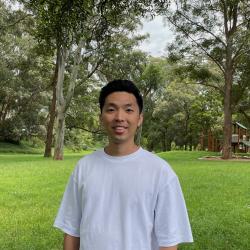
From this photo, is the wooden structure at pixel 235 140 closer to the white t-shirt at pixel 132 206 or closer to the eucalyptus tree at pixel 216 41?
the eucalyptus tree at pixel 216 41

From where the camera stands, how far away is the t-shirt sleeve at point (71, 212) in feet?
7.75

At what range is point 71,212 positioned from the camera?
239 centimetres

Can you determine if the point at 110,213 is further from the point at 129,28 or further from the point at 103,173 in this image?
the point at 129,28

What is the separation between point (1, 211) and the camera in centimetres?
835

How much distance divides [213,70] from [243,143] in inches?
848

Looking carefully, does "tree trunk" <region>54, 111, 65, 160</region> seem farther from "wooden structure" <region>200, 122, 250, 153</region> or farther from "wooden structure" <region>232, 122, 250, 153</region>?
"wooden structure" <region>232, 122, 250, 153</region>

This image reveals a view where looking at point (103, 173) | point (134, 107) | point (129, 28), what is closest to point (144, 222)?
point (103, 173)

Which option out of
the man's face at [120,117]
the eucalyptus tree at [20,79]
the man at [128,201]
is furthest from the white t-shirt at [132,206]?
the eucalyptus tree at [20,79]

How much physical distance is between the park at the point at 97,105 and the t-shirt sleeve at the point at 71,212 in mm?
3156

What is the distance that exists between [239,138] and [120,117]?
48690mm

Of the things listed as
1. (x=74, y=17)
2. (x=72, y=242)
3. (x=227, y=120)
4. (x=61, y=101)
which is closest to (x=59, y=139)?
→ (x=61, y=101)

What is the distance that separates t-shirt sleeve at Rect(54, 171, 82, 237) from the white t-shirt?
0.09 meters

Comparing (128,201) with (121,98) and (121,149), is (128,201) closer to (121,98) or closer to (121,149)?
(121,149)

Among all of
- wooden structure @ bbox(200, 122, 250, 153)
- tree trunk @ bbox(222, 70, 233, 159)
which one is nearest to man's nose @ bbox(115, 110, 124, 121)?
tree trunk @ bbox(222, 70, 233, 159)
